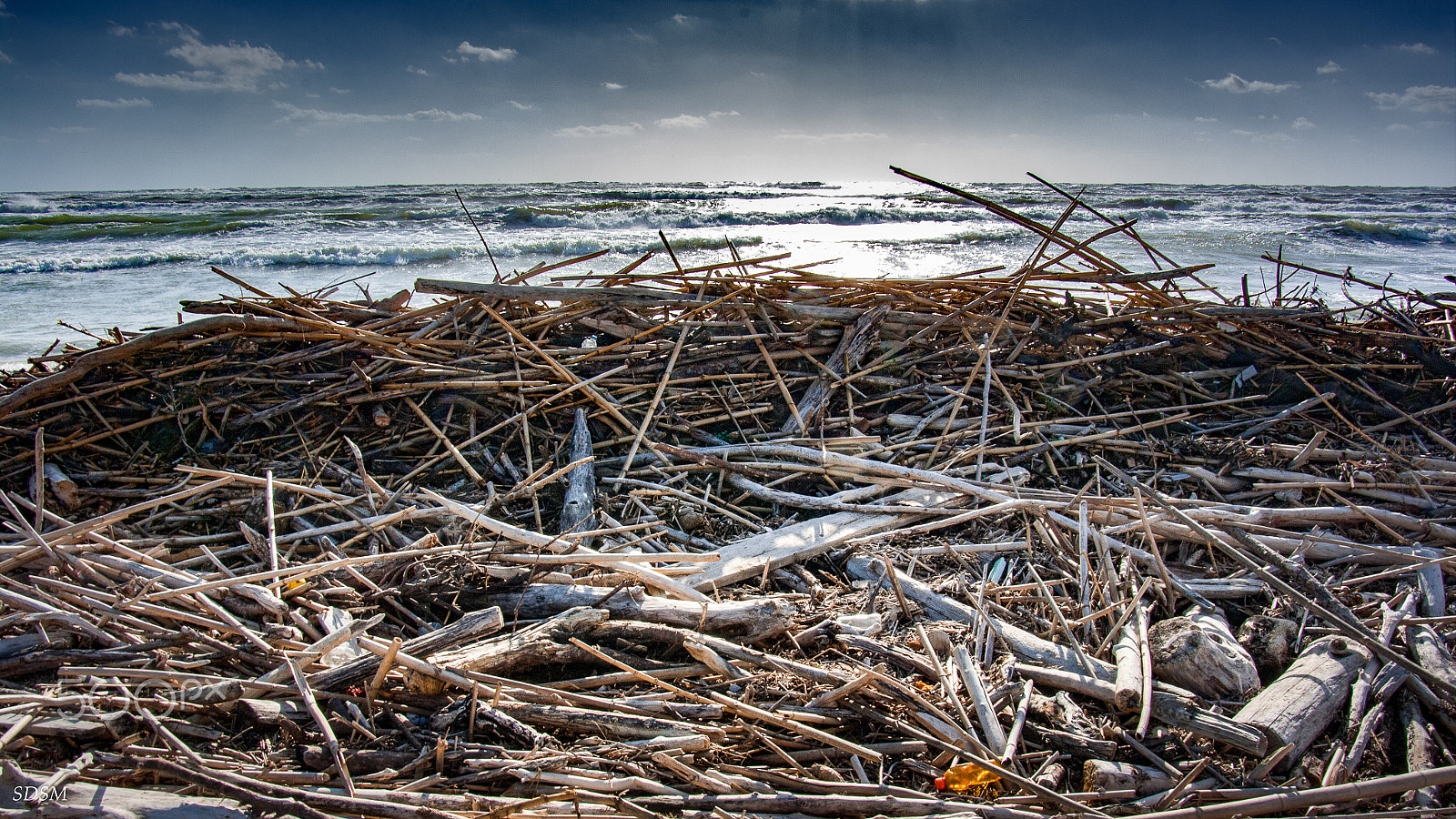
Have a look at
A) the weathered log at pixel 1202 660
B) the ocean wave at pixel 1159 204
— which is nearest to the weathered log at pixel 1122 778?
the weathered log at pixel 1202 660

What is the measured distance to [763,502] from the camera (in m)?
2.59

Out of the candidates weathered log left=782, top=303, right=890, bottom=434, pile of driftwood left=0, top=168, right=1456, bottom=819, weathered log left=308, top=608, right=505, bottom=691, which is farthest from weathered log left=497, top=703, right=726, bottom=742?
weathered log left=782, top=303, right=890, bottom=434

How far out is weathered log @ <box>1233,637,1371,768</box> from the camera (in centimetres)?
144

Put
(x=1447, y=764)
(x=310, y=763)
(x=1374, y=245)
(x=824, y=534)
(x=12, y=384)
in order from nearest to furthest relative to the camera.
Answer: (x=310, y=763)
(x=1447, y=764)
(x=824, y=534)
(x=12, y=384)
(x=1374, y=245)

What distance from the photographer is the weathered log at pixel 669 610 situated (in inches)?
68.5

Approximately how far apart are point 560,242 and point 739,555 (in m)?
13.0

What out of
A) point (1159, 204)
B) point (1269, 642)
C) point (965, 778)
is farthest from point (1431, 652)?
point (1159, 204)

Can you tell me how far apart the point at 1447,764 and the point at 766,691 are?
5.04 feet

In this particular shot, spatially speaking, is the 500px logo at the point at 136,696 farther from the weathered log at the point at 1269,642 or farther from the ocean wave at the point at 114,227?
the ocean wave at the point at 114,227

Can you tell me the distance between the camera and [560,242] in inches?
546

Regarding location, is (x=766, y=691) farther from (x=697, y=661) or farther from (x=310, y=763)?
(x=310, y=763)

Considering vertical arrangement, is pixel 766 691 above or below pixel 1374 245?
below

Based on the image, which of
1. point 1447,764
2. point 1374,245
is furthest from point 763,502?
point 1374,245

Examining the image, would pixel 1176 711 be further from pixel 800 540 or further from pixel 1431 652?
pixel 800 540
